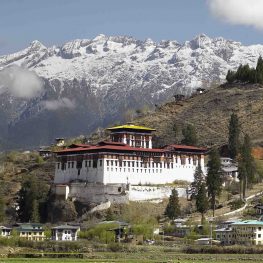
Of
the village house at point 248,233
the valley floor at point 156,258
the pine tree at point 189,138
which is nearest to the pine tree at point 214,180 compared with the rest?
the village house at point 248,233

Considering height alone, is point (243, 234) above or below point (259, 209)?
below

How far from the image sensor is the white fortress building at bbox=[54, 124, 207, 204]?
14850 cm

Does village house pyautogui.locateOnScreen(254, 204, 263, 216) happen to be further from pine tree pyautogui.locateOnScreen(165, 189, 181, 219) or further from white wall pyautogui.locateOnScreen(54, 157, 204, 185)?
white wall pyautogui.locateOnScreen(54, 157, 204, 185)

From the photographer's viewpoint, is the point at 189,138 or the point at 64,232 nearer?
the point at 64,232

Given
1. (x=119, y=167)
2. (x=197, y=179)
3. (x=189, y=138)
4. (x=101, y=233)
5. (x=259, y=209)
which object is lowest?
(x=101, y=233)

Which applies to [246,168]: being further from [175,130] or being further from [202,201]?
[175,130]

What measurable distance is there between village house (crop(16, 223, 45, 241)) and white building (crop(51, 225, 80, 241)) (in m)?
2.16

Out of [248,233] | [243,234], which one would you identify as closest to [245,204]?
[248,233]

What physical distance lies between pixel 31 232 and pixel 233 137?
51.7m

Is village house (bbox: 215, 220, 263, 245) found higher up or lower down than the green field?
higher up

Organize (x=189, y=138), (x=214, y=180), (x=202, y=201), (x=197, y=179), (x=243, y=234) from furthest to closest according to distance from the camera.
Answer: (x=189, y=138)
(x=197, y=179)
(x=214, y=180)
(x=202, y=201)
(x=243, y=234)

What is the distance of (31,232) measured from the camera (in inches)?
5320

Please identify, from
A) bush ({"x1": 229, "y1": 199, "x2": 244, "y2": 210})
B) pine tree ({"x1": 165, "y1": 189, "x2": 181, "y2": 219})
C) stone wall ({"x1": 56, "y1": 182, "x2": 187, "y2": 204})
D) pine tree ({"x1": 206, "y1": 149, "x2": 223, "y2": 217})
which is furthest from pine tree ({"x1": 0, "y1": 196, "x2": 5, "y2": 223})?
bush ({"x1": 229, "y1": 199, "x2": 244, "y2": 210})

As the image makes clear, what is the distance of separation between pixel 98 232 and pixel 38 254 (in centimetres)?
1996
